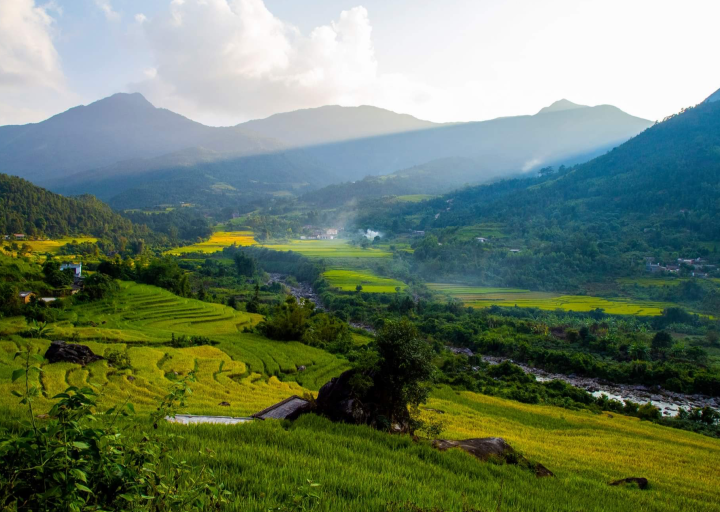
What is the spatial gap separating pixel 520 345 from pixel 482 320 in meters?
8.92

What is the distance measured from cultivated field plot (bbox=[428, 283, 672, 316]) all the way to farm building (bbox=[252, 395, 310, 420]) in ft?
183

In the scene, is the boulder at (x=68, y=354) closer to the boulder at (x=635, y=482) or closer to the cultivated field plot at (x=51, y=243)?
the boulder at (x=635, y=482)

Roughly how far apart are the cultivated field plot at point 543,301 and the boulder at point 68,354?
52871 millimetres

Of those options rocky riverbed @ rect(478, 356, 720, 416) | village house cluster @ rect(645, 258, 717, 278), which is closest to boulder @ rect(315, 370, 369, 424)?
rocky riverbed @ rect(478, 356, 720, 416)

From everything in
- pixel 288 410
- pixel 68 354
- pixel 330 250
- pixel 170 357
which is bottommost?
pixel 330 250

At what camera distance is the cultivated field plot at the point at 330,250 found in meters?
96.1

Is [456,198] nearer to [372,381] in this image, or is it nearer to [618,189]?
[618,189]

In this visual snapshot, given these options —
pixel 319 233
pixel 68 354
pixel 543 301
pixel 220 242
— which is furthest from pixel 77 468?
pixel 319 233

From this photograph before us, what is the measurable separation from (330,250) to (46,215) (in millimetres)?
62339

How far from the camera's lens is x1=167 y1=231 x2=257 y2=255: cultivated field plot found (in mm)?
101613

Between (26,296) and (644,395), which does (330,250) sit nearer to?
(26,296)

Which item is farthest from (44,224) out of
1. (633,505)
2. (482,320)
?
(633,505)

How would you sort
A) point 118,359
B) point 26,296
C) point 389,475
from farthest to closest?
point 26,296 < point 118,359 < point 389,475

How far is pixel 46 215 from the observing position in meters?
83.4
